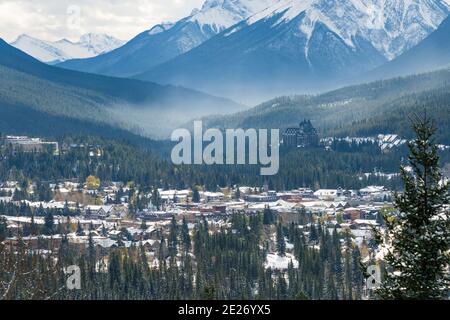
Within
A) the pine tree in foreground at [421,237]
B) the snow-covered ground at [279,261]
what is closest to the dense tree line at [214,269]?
the snow-covered ground at [279,261]

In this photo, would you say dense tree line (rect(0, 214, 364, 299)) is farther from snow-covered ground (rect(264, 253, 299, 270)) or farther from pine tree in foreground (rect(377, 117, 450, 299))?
pine tree in foreground (rect(377, 117, 450, 299))

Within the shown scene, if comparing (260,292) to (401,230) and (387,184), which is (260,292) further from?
(387,184)

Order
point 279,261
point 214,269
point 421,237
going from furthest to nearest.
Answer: point 279,261
point 214,269
point 421,237

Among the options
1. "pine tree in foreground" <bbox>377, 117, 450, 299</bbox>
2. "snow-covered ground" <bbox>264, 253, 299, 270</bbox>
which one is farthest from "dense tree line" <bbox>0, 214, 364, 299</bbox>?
"pine tree in foreground" <bbox>377, 117, 450, 299</bbox>

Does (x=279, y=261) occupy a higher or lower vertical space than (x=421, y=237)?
lower

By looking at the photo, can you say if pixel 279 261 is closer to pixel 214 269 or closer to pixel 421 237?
pixel 214 269

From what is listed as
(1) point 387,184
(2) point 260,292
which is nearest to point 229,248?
(2) point 260,292

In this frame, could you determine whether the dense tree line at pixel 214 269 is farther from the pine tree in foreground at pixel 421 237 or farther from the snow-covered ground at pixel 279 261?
the pine tree in foreground at pixel 421 237

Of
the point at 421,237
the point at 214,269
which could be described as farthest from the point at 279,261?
the point at 421,237
